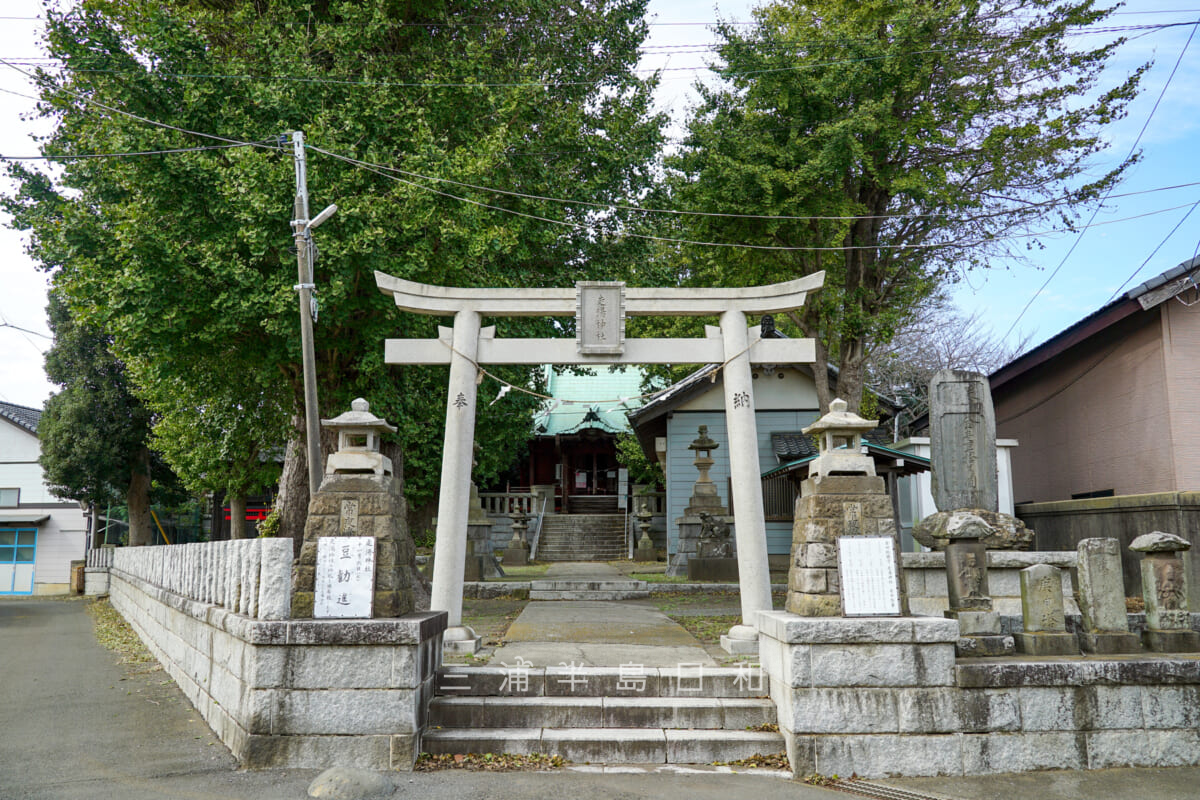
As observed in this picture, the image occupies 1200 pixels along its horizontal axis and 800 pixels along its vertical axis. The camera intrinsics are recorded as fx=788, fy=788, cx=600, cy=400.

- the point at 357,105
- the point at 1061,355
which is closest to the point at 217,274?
the point at 357,105

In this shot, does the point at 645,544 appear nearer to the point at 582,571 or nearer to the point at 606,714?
the point at 582,571

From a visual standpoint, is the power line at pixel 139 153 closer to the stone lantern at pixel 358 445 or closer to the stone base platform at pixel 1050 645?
the stone lantern at pixel 358 445

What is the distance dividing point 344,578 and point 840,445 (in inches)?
187

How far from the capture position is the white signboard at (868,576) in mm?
6488

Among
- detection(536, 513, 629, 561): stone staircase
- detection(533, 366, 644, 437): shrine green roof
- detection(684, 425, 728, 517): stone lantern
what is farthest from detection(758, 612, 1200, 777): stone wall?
detection(533, 366, 644, 437): shrine green roof

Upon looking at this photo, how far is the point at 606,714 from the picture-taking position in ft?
22.3

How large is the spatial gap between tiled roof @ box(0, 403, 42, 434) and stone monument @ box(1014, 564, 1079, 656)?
104 feet

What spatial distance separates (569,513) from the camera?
107 feet

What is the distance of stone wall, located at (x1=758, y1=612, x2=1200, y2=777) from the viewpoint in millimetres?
6152

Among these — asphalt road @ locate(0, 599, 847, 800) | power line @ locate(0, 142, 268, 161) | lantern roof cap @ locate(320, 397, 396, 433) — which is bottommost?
asphalt road @ locate(0, 599, 847, 800)

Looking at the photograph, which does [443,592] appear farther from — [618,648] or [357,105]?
[357,105]

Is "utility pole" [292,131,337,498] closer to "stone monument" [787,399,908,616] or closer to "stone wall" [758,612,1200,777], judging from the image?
"stone monument" [787,399,908,616]

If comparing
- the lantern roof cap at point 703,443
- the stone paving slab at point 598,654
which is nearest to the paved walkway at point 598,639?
the stone paving slab at point 598,654

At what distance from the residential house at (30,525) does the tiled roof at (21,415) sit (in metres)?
0.05
